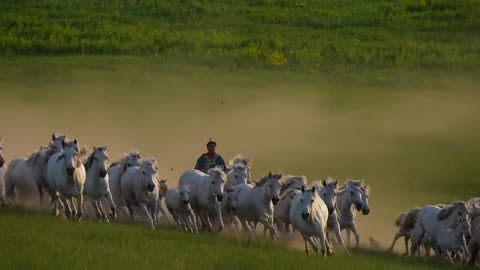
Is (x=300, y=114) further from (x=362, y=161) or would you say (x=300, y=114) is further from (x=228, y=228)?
(x=228, y=228)

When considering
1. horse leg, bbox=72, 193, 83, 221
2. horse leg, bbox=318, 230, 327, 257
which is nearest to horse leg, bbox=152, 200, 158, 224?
horse leg, bbox=72, 193, 83, 221

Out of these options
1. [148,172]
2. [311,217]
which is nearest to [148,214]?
[148,172]

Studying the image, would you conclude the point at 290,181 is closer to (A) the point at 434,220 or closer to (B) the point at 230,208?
(B) the point at 230,208

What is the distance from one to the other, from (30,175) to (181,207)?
3.28 metres

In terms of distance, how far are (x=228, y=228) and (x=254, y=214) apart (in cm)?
118

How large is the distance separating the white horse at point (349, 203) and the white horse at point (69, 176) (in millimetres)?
5260

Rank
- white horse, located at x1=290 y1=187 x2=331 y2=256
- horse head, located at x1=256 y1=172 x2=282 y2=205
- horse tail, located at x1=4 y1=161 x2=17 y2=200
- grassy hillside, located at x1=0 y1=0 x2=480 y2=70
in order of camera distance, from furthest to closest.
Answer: grassy hillside, located at x1=0 y1=0 x2=480 y2=70, horse tail, located at x1=4 y1=161 x2=17 y2=200, horse head, located at x1=256 y1=172 x2=282 y2=205, white horse, located at x1=290 y1=187 x2=331 y2=256

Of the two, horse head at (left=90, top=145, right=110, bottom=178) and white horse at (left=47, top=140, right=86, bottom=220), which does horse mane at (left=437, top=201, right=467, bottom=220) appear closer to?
horse head at (left=90, top=145, right=110, bottom=178)

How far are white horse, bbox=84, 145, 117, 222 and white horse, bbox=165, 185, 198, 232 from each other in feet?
4.63

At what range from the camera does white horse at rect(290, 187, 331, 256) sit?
82.0ft

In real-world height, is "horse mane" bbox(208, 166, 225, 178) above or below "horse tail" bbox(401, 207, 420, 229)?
above

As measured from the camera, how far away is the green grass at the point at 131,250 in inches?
810

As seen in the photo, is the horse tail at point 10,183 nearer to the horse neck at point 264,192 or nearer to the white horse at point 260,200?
the white horse at point 260,200

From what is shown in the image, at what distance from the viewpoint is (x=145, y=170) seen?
1114 inches
